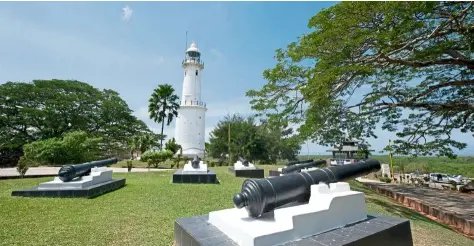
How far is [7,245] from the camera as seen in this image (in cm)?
333

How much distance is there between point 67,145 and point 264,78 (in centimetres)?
1742

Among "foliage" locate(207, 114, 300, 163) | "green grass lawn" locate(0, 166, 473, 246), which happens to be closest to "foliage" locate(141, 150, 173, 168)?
"foliage" locate(207, 114, 300, 163)

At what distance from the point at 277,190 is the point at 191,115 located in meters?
31.9

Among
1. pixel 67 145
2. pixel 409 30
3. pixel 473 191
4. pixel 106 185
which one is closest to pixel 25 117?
pixel 67 145

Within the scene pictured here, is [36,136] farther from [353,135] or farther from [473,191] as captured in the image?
[473,191]

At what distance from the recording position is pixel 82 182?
6762 mm

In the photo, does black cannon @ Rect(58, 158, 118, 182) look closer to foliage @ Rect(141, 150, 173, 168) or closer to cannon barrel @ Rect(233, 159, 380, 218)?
cannon barrel @ Rect(233, 159, 380, 218)

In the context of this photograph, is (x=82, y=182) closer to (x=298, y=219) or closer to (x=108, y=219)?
(x=108, y=219)

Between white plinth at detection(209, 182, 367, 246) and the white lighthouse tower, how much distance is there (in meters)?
31.1

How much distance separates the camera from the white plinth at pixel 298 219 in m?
2.53

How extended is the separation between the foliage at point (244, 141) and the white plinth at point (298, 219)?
2356cm

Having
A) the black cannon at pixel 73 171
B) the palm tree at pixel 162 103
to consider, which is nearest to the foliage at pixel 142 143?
the palm tree at pixel 162 103

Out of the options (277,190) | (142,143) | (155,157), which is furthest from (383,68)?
(142,143)

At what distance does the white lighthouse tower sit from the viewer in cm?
3409
